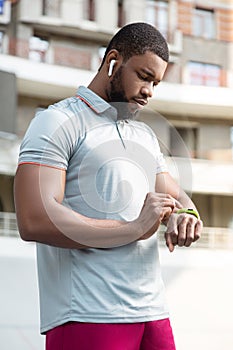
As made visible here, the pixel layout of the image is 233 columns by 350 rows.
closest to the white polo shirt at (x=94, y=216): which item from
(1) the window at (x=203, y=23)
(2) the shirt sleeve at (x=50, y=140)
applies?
(2) the shirt sleeve at (x=50, y=140)

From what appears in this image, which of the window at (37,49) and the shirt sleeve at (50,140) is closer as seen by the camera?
the shirt sleeve at (50,140)

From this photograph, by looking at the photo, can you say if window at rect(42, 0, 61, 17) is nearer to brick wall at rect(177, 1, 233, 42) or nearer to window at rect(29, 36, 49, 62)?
window at rect(29, 36, 49, 62)

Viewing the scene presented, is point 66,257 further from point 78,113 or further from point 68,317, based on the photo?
point 78,113

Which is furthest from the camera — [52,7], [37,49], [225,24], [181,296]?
[225,24]

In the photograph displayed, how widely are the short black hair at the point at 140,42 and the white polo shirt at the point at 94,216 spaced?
94 millimetres

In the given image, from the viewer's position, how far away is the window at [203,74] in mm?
10715

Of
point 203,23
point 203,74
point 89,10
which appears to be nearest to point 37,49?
point 89,10

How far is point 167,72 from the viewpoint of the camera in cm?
1066

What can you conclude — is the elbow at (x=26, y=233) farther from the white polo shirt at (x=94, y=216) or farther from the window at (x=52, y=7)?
the window at (x=52, y=7)

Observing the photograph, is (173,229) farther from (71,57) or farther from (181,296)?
(71,57)

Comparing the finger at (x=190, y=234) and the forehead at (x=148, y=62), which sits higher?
the forehead at (x=148, y=62)

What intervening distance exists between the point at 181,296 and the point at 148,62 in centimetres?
701

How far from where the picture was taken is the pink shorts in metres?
0.90

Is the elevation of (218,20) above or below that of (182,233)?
above
